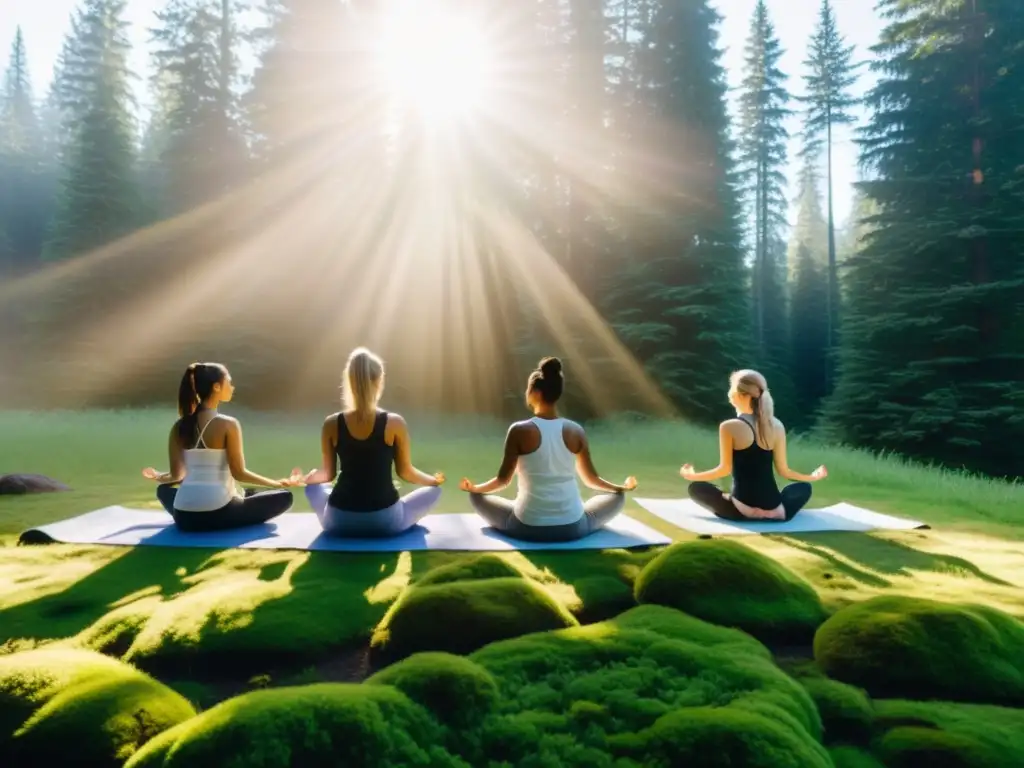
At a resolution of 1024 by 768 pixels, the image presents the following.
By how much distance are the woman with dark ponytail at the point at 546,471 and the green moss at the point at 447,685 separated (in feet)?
8.65

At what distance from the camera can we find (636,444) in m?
13.6

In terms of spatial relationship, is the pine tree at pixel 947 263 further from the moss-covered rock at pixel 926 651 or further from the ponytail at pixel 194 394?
the ponytail at pixel 194 394

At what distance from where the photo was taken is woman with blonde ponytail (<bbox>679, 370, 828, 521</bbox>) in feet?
19.1

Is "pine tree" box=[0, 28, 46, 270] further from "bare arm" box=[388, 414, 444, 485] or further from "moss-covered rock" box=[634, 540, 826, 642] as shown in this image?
"moss-covered rock" box=[634, 540, 826, 642]

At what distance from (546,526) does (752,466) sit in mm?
2156

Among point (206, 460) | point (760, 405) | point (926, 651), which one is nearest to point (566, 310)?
point (760, 405)

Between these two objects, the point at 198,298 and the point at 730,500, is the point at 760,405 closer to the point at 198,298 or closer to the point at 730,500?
the point at 730,500

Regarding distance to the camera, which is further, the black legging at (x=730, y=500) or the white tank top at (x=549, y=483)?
the black legging at (x=730, y=500)

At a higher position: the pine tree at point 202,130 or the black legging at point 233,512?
the pine tree at point 202,130

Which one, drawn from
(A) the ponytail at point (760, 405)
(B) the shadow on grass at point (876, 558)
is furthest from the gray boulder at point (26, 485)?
(B) the shadow on grass at point (876, 558)

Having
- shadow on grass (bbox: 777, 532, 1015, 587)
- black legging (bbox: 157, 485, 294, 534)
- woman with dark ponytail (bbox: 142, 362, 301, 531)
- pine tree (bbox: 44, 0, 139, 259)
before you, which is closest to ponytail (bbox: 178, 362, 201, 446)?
woman with dark ponytail (bbox: 142, 362, 301, 531)

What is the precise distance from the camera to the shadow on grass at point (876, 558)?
4402 millimetres

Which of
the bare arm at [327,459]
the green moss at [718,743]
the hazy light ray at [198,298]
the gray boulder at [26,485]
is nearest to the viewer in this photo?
the green moss at [718,743]

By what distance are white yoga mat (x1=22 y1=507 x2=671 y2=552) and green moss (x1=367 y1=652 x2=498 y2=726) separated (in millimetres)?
2661
